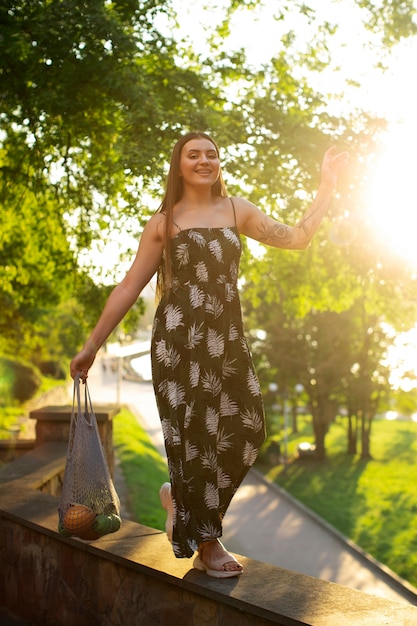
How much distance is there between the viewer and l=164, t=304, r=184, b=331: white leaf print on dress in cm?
369

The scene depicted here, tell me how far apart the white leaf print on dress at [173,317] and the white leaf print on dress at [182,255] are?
179 millimetres

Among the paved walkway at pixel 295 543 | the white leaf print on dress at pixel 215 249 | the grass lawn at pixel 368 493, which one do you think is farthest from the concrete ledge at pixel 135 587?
the grass lawn at pixel 368 493

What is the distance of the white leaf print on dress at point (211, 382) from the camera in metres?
3.64

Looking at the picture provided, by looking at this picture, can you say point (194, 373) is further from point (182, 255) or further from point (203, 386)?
point (182, 255)

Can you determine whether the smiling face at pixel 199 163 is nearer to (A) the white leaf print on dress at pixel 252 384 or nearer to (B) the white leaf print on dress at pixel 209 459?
(A) the white leaf print on dress at pixel 252 384

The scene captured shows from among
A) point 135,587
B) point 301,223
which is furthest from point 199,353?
point 135,587

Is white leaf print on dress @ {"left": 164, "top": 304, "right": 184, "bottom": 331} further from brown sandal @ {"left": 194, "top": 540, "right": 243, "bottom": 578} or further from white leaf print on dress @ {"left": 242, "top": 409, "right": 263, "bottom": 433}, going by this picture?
brown sandal @ {"left": 194, "top": 540, "right": 243, "bottom": 578}

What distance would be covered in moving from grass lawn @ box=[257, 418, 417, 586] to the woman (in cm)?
2050

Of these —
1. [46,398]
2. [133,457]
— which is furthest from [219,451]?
[46,398]

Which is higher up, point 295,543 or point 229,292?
point 229,292

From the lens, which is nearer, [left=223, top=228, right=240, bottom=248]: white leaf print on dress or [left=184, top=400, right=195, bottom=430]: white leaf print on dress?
[left=184, top=400, right=195, bottom=430]: white leaf print on dress

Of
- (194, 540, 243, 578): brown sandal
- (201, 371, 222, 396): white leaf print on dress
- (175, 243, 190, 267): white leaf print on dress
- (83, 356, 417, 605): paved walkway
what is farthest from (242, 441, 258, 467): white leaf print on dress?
(83, 356, 417, 605): paved walkway

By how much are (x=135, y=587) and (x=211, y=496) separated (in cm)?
65

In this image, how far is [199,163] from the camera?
3807 mm
